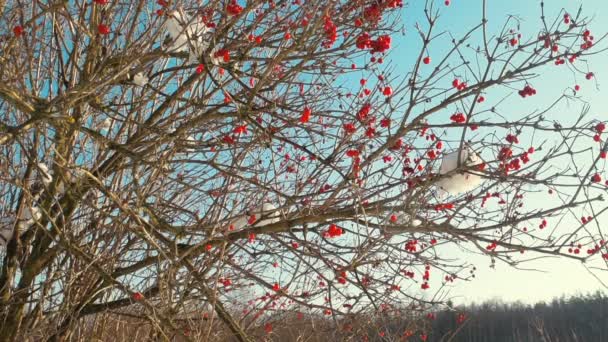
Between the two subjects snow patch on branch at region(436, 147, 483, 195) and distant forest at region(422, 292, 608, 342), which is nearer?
snow patch on branch at region(436, 147, 483, 195)

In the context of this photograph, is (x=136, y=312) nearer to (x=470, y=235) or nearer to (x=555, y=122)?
(x=470, y=235)

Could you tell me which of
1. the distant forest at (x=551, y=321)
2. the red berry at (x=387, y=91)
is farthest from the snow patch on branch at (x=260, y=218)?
the distant forest at (x=551, y=321)

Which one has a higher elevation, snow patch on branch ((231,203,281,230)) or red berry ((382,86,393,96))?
red berry ((382,86,393,96))

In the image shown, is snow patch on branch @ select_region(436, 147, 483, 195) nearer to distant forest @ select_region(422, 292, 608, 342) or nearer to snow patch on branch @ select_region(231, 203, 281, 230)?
snow patch on branch @ select_region(231, 203, 281, 230)

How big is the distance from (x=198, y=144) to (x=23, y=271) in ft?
6.06

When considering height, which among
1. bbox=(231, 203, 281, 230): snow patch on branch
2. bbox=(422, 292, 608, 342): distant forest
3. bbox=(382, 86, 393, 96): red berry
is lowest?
bbox=(231, 203, 281, 230): snow patch on branch

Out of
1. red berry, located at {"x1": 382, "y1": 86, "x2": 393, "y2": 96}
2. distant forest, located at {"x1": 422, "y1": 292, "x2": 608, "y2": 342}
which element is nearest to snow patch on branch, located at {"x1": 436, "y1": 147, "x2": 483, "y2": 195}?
red berry, located at {"x1": 382, "y1": 86, "x2": 393, "y2": 96}

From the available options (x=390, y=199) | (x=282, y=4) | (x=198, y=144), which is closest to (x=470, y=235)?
(x=390, y=199)

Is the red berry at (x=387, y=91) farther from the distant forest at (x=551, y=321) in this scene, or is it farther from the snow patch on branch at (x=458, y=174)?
the distant forest at (x=551, y=321)

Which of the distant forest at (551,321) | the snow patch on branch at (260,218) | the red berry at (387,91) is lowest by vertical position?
the snow patch on branch at (260,218)

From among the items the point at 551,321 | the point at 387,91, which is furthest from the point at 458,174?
the point at 551,321

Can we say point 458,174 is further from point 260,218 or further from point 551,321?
point 551,321

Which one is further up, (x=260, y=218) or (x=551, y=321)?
(x=551, y=321)

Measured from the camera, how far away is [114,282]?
3455 mm
